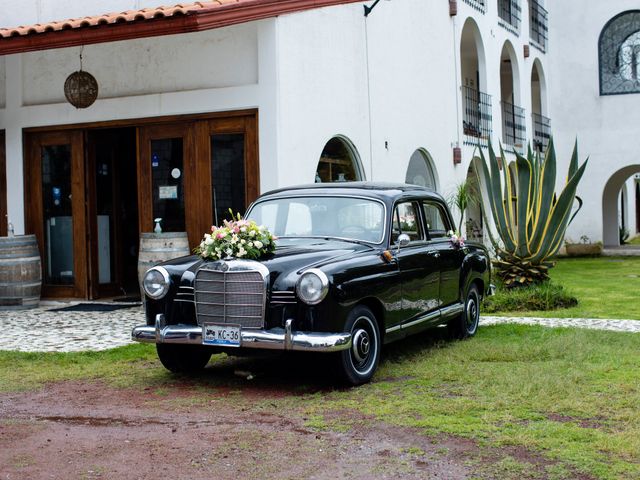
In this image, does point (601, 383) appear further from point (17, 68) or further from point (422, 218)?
point (17, 68)

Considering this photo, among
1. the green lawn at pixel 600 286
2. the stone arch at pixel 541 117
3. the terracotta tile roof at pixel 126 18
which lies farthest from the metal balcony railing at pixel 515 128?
the terracotta tile roof at pixel 126 18

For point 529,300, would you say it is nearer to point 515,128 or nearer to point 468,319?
point 468,319

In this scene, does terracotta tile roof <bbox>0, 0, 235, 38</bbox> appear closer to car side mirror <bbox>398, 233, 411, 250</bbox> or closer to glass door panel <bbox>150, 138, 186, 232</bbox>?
glass door panel <bbox>150, 138, 186, 232</bbox>

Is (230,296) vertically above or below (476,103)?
below

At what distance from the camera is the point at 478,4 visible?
19594 millimetres

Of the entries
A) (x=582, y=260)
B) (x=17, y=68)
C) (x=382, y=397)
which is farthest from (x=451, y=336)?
(x=582, y=260)

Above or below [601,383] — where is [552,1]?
above

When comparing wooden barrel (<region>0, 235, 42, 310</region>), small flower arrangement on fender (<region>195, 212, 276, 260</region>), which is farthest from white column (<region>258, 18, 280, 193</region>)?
small flower arrangement on fender (<region>195, 212, 276, 260</region>)

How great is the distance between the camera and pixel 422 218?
8.08 metres

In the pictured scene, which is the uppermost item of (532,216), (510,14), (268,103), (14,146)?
(510,14)

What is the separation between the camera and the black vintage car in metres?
6.19

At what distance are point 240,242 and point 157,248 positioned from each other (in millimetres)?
4292

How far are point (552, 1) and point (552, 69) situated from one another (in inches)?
76.7

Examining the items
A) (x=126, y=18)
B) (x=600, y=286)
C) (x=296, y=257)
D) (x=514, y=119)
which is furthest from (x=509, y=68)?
(x=296, y=257)
